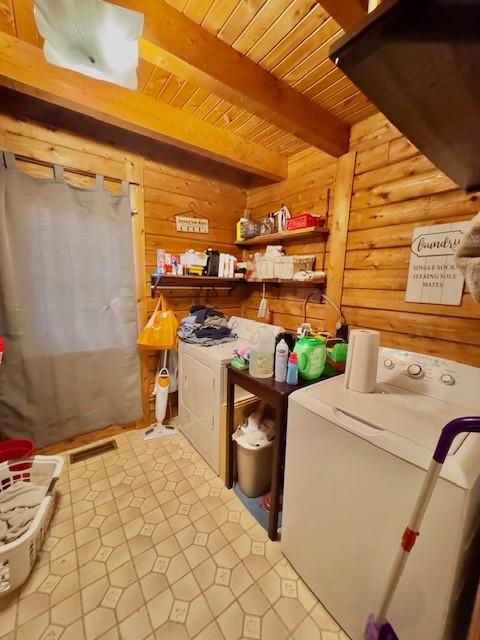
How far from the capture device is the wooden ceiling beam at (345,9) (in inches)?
34.7

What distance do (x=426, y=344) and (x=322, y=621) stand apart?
4.52 feet

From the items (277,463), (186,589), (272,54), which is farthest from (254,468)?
(272,54)

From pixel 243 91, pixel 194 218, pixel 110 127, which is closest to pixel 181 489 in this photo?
pixel 194 218

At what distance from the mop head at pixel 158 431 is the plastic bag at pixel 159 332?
754 millimetres

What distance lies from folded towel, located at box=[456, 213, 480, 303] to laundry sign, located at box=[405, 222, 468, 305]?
966mm

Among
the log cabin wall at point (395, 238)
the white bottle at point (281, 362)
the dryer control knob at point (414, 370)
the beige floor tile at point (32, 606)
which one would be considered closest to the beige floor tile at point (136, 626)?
the beige floor tile at point (32, 606)

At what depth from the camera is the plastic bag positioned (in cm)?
206

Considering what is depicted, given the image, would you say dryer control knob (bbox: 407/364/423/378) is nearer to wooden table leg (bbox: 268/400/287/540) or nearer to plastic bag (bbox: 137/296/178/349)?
wooden table leg (bbox: 268/400/287/540)

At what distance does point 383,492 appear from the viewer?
829 millimetres

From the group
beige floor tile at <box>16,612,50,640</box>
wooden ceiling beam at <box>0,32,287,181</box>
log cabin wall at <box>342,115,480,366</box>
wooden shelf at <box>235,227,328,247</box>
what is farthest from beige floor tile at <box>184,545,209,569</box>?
wooden ceiling beam at <box>0,32,287,181</box>

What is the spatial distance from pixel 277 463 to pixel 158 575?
2.46 feet

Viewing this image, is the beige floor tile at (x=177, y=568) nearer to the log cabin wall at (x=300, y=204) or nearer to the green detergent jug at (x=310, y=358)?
the green detergent jug at (x=310, y=358)

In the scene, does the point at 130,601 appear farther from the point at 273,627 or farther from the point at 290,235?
the point at 290,235

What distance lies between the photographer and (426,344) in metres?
1.47
